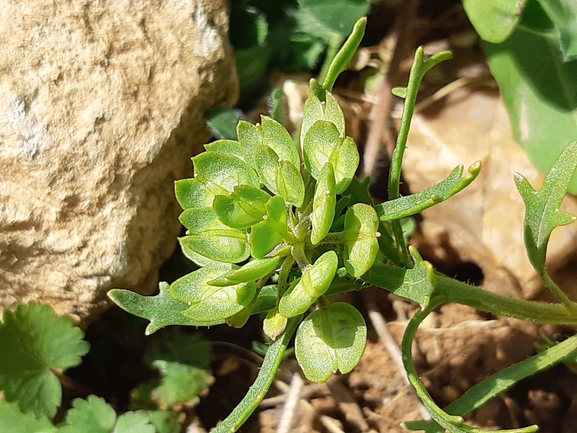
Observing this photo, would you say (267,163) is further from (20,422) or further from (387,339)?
(20,422)

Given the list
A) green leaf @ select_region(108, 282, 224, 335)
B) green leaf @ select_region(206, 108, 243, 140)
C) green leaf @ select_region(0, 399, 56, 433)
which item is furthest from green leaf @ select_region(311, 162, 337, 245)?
green leaf @ select_region(0, 399, 56, 433)

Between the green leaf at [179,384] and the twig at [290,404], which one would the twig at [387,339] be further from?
the green leaf at [179,384]

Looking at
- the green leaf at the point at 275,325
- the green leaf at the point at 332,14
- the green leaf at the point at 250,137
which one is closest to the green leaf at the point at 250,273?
the green leaf at the point at 275,325

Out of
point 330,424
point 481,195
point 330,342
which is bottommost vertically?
point 330,424

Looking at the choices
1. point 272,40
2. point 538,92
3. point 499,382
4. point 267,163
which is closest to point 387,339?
point 499,382

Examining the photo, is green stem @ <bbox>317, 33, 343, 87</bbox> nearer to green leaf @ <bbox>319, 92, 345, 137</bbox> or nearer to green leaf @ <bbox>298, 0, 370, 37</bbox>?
green leaf @ <bbox>298, 0, 370, 37</bbox>

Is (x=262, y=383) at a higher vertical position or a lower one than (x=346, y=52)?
lower

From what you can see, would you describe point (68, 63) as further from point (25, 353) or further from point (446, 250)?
point (446, 250)

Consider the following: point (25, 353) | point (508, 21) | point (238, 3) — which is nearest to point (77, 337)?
point (25, 353)
